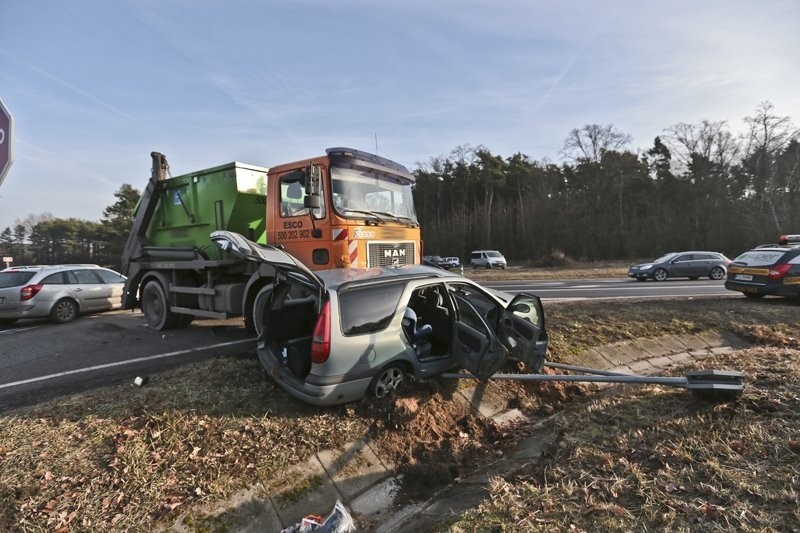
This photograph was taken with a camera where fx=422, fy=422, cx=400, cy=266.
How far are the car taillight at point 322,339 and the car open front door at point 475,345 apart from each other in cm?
152

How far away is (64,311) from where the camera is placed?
1038cm

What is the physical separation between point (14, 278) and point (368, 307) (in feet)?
34.5

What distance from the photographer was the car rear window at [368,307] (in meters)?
4.27

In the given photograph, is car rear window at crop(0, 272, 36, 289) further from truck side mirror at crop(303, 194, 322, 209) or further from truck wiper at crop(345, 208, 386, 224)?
truck wiper at crop(345, 208, 386, 224)

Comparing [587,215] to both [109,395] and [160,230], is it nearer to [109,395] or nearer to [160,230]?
[160,230]

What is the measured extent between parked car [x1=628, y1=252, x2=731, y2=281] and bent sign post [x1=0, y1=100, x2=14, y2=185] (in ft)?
78.6

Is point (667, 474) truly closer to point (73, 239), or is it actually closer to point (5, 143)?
point (5, 143)

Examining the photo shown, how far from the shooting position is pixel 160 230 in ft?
30.3

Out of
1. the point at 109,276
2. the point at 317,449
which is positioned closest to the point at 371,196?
the point at 317,449

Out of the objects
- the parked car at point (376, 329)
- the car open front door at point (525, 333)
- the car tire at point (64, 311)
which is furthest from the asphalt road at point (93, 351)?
the car open front door at point (525, 333)

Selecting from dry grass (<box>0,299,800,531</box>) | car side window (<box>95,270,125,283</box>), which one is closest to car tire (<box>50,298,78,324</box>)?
car side window (<box>95,270,125,283</box>)

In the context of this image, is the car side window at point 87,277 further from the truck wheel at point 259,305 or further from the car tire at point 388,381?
the car tire at point 388,381

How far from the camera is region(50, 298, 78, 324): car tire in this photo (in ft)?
33.4

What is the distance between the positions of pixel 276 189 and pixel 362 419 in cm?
433
